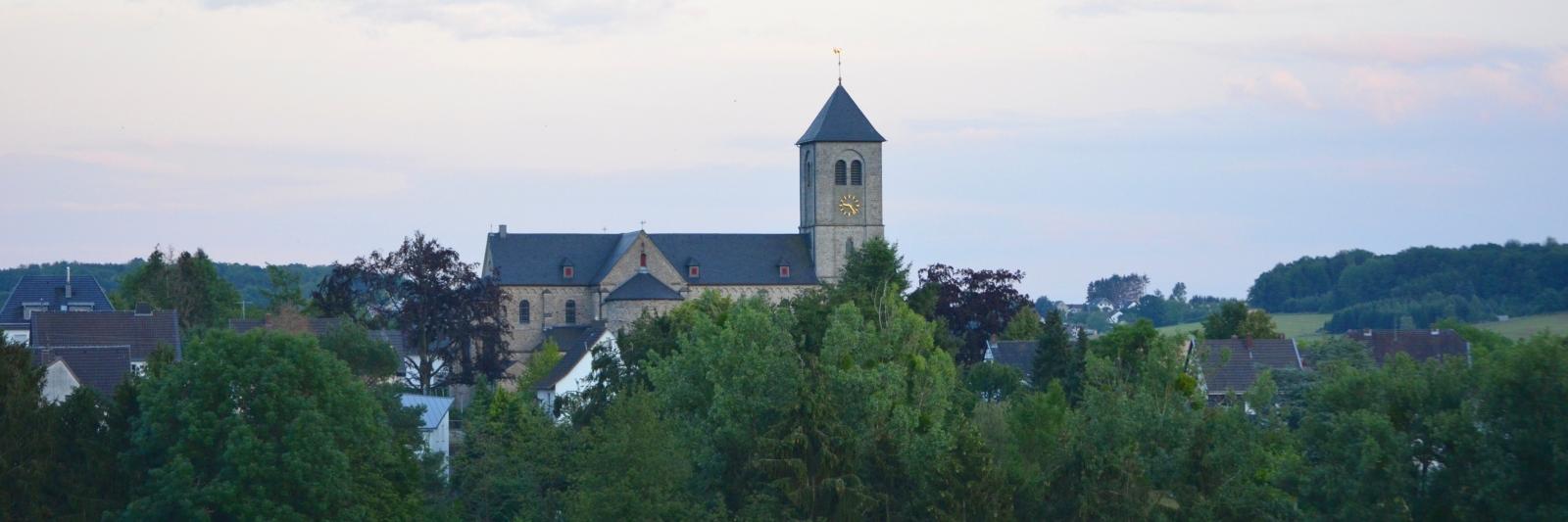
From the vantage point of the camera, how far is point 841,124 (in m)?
99.4

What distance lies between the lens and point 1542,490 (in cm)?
3459

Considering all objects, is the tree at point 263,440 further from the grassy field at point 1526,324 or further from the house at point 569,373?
the grassy field at point 1526,324

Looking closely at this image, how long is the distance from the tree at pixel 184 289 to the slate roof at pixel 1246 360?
52.9 meters

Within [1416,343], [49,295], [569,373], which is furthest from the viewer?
[1416,343]

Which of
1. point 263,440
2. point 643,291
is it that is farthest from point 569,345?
point 263,440

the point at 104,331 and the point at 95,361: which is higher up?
the point at 104,331

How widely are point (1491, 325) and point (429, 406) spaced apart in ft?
234

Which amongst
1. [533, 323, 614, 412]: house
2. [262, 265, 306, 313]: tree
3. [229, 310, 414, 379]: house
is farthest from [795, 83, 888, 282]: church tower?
[262, 265, 306, 313]: tree

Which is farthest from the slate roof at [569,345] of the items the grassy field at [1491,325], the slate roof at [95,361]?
the grassy field at [1491,325]

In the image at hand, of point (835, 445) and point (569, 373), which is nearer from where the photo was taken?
point (835, 445)

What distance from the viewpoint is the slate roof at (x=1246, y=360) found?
71.5 metres

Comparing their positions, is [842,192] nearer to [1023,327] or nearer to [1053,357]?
[1023,327]

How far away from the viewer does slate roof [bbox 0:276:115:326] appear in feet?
264

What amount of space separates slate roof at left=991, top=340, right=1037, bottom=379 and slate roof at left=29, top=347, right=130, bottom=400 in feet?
116
